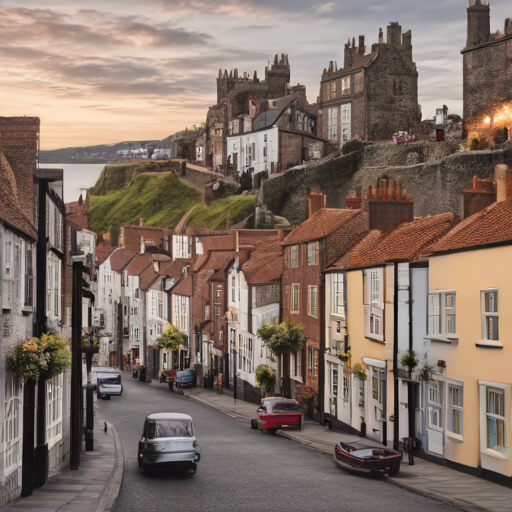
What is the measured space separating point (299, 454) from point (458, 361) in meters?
7.47

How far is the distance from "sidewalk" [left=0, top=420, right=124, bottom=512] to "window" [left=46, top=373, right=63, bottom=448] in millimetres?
1281

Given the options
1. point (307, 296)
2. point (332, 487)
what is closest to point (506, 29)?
point (307, 296)

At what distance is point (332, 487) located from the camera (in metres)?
22.8

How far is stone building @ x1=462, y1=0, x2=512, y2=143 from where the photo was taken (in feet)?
242

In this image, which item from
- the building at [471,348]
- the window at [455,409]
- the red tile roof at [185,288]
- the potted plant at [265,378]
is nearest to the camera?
the building at [471,348]

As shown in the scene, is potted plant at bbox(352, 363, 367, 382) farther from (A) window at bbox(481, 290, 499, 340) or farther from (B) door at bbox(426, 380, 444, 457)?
(A) window at bbox(481, 290, 499, 340)

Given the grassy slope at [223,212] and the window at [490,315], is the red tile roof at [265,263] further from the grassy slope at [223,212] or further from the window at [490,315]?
the grassy slope at [223,212]

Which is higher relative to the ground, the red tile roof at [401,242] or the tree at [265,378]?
the red tile roof at [401,242]

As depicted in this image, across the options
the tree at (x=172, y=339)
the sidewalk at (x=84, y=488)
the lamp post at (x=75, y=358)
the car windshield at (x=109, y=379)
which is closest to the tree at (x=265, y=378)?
the car windshield at (x=109, y=379)

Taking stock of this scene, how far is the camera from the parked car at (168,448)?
24609 mm

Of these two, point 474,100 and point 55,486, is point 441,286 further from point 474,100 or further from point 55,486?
point 474,100

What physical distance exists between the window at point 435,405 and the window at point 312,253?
14.3m

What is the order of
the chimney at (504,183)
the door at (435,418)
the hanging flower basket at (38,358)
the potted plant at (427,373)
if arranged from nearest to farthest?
1. the hanging flower basket at (38,358)
2. the door at (435,418)
3. the potted plant at (427,373)
4. the chimney at (504,183)

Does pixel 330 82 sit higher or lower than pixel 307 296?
higher
